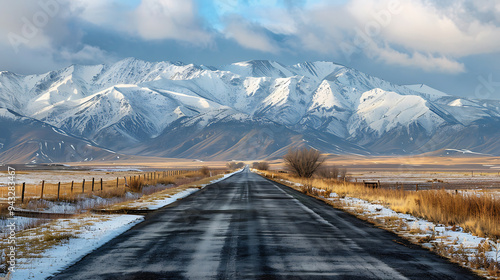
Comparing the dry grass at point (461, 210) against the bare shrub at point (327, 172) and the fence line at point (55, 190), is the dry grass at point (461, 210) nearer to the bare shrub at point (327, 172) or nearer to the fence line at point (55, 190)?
the fence line at point (55, 190)

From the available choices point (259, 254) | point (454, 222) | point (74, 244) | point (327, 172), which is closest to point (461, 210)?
point (454, 222)

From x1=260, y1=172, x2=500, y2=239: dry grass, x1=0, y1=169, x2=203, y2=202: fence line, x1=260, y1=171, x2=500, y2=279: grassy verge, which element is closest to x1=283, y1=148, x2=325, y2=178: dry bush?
Answer: x1=0, y1=169, x2=203, y2=202: fence line

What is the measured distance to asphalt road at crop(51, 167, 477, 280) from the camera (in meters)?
8.97

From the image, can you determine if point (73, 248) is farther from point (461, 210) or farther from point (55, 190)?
point (55, 190)

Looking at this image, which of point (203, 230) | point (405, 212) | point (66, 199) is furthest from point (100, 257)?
point (66, 199)

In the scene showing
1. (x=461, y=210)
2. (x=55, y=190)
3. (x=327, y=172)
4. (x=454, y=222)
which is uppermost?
(x=327, y=172)

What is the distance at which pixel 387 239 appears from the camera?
43.8 ft

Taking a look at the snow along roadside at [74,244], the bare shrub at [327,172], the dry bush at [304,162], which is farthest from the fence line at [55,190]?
the bare shrub at [327,172]

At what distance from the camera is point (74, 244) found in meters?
12.2

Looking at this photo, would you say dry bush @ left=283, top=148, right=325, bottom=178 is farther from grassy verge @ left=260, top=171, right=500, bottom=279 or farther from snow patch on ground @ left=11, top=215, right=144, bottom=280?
snow patch on ground @ left=11, top=215, right=144, bottom=280

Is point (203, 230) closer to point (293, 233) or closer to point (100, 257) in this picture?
point (293, 233)

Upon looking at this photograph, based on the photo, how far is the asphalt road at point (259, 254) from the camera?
8969 millimetres

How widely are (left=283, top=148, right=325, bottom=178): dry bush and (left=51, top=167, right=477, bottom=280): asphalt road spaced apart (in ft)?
171

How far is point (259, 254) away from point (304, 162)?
59235mm
